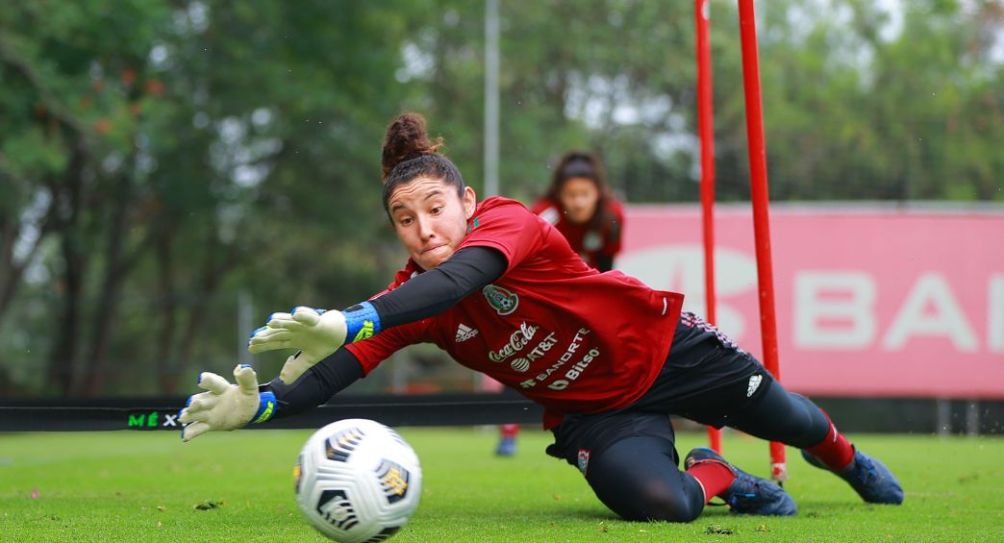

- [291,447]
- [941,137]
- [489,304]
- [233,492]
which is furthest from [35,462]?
[941,137]

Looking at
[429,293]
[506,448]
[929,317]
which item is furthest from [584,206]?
[929,317]

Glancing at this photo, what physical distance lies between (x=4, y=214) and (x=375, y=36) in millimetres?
7120

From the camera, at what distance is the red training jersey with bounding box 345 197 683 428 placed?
463 centimetres

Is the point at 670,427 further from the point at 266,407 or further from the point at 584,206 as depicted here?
the point at 584,206

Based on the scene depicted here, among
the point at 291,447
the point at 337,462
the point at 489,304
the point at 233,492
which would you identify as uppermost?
the point at 489,304

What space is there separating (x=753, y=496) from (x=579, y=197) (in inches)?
147

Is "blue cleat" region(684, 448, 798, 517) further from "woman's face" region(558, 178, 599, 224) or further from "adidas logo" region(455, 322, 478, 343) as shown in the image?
"woman's face" region(558, 178, 599, 224)

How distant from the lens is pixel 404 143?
4.71 metres

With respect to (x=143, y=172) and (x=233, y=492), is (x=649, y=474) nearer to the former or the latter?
(x=233, y=492)

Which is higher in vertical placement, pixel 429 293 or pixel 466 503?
pixel 429 293

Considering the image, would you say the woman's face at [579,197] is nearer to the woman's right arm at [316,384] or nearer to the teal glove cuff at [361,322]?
the woman's right arm at [316,384]

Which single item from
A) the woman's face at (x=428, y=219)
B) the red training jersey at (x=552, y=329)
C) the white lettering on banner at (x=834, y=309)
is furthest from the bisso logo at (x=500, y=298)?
the white lettering on banner at (x=834, y=309)

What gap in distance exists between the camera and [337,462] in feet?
12.1

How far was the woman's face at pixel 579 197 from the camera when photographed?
8.59 meters
